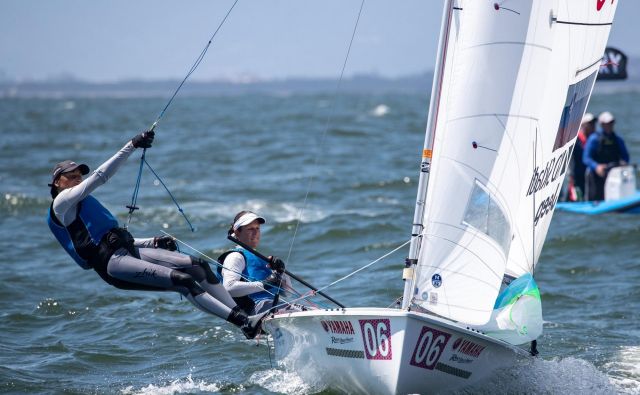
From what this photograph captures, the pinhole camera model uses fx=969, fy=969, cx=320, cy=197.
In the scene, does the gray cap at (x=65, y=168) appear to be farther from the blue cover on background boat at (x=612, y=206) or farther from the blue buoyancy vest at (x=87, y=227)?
the blue cover on background boat at (x=612, y=206)

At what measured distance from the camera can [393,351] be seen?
5.21 metres

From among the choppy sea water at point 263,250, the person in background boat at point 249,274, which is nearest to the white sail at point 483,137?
the choppy sea water at point 263,250

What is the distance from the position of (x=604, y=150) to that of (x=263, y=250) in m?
4.89

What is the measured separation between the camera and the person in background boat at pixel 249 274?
20.6ft

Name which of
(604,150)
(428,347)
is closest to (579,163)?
(604,150)

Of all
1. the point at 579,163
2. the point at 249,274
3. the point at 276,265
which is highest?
the point at 579,163

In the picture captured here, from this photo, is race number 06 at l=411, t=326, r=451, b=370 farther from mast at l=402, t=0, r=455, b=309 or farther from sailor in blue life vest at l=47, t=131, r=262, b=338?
sailor in blue life vest at l=47, t=131, r=262, b=338

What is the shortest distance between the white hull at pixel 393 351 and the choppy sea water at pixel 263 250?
0.72 ft

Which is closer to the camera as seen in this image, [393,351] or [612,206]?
[393,351]

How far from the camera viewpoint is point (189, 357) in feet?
24.0

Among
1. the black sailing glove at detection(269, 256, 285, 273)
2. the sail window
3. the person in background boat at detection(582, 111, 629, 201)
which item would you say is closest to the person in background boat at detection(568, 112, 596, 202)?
the person in background boat at detection(582, 111, 629, 201)

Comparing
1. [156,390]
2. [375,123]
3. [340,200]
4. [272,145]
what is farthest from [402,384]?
[375,123]

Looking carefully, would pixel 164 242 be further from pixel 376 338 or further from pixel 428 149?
pixel 428 149

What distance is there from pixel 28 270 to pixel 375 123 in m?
25.3
